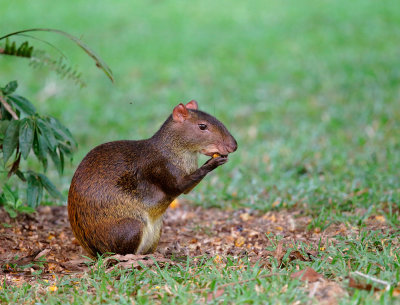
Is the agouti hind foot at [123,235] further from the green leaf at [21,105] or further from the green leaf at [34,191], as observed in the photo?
the green leaf at [21,105]

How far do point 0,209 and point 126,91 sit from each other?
5.49 m

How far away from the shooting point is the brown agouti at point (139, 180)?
4.03 metres

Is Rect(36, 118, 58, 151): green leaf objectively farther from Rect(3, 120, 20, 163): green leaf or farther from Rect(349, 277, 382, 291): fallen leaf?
Rect(349, 277, 382, 291): fallen leaf

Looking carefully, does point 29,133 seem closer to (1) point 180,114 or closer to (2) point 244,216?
(1) point 180,114

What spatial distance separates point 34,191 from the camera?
461 centimetres

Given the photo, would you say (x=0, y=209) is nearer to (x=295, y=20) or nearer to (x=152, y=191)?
(x=152, y=191)

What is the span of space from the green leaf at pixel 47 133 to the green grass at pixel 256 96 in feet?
3.42

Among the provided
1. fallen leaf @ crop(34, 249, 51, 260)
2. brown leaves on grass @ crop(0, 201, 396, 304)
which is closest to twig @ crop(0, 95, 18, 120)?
brown leaves on grass @ crop(0, 201, 396, 304)

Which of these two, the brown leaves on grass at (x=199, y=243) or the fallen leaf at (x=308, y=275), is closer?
the fallen leaf at (x=308, y=275)

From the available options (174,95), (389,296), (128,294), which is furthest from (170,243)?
(174,95)

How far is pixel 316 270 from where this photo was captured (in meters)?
3.50

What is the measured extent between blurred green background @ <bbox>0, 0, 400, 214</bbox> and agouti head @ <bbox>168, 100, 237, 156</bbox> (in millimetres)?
1288

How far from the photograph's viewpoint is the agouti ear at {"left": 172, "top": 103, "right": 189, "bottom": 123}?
13.9ft

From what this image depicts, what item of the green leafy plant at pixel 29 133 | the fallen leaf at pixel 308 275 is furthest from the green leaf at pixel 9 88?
the fallen leaf at pixel 308 275
